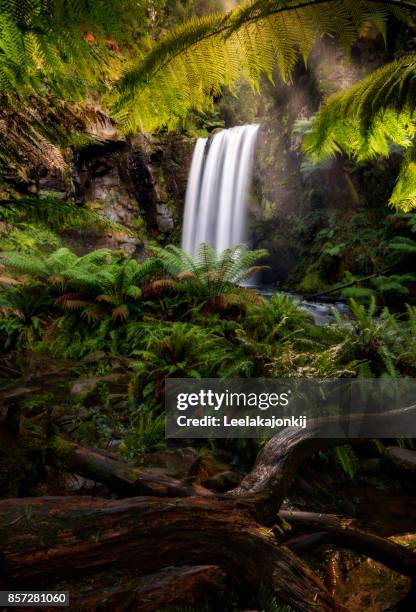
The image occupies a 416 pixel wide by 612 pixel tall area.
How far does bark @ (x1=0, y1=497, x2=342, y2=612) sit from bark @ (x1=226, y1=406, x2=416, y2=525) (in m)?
0.16

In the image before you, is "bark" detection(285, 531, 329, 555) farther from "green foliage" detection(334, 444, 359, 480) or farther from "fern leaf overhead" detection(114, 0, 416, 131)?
"fern leaf overhead" detection(114, 0, 416, 131)

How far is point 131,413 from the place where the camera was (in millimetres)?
3621

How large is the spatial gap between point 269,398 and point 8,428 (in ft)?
7.66

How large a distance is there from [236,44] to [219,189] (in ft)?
42.3

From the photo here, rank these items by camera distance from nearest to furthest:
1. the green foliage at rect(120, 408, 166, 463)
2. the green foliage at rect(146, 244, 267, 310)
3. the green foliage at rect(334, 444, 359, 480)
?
the green foliage at rect(120, 408, 166, 463), the green foliage at rect(334, 444, 359, 480), the green foliage at rect(146, 244, 267, 310)

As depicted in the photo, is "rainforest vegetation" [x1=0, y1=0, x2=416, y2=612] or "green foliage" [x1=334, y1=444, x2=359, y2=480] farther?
"green foliage" [x1=334, y1=444, x2=359, y2=480]

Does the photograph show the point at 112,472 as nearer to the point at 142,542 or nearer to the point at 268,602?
the point at 142,542

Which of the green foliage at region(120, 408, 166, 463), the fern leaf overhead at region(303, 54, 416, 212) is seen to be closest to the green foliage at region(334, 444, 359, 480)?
the green foliage at region(120, 408, 166, 463)

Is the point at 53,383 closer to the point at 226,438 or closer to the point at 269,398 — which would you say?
the point at 226,438

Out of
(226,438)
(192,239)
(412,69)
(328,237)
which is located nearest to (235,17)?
(412,69)

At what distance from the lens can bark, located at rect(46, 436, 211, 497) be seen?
5.38ft

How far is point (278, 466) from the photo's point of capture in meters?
1.91

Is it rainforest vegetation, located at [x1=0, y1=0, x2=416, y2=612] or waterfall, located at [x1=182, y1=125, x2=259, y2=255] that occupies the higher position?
waterfall, located at [x1=182, y1=125, x2=259, y2=255]

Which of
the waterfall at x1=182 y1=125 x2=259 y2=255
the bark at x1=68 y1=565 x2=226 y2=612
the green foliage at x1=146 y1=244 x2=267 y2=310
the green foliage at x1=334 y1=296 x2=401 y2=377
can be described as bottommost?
the bark at x1=68 y1=565 x2=226 y2=612
